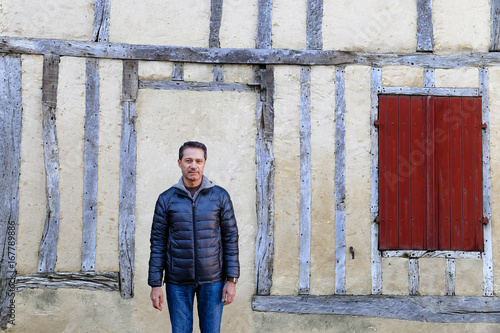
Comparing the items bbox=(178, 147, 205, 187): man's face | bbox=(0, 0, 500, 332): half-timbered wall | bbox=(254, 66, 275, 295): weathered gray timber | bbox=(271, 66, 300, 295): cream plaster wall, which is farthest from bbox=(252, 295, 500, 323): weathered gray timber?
bbox=(178, 147, 205, 187): man's face

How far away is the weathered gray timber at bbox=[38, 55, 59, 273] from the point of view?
16.4 feet

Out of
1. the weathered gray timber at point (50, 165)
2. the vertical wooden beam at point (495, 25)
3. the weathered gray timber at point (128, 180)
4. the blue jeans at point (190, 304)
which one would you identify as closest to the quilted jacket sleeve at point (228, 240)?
the blue jeans at point (190, 304)

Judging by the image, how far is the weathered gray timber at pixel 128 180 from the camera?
5.05 metres

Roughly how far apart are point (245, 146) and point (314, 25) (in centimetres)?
148

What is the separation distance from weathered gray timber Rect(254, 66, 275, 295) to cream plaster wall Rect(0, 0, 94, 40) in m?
1.87

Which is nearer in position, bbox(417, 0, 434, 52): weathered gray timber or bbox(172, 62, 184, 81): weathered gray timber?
bbox(172, 62, 184, 81): weathered gray timber

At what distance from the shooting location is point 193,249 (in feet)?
11.9

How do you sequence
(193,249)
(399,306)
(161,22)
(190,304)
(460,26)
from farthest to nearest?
(460,26), (161,22), (399,306), (190,304), (193,249)

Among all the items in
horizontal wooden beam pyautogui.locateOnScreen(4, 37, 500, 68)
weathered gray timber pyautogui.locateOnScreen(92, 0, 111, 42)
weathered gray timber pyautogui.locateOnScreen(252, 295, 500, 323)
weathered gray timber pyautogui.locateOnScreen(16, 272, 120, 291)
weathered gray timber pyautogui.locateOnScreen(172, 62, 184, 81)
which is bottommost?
weathered gray timber pyautogui.locateOnScreen(252, 295, 500, 323)

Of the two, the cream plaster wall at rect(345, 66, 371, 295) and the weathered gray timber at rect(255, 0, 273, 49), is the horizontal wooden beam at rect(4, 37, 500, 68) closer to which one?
the weathered gray timber at rect(255, 0, 273, 49)

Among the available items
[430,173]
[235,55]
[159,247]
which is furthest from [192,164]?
[430,173]

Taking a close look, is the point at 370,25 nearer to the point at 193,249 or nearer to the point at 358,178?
the point at 358,178

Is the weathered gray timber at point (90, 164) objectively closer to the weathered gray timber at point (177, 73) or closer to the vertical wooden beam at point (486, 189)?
the weathered gray timber at point (177, 73)

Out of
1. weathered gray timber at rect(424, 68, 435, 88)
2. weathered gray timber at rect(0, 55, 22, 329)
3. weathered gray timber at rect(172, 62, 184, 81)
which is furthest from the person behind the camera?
weathered gray timber at rect(424, 68, 435, 88)
